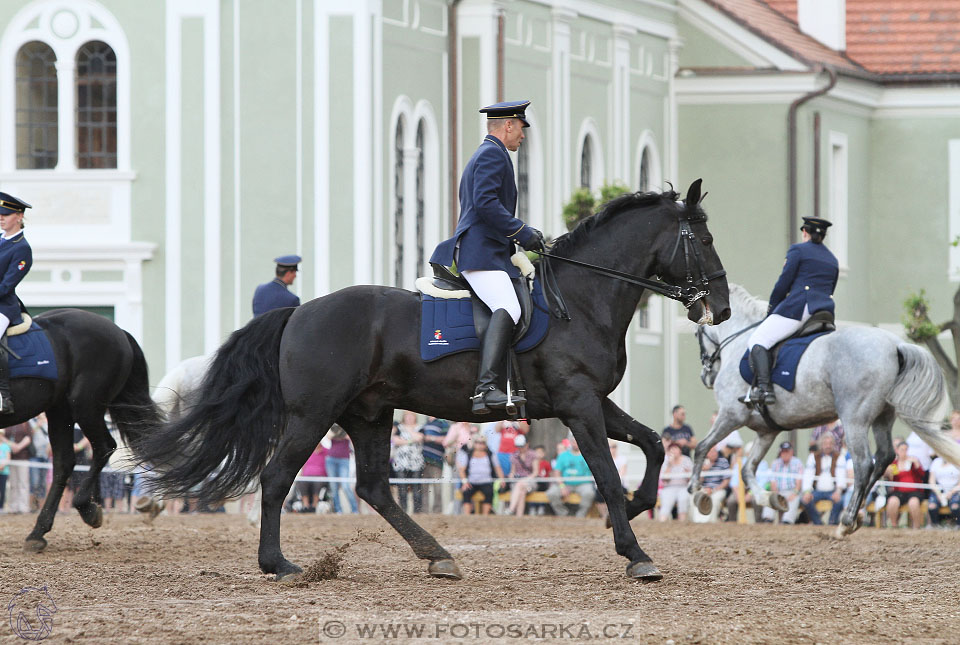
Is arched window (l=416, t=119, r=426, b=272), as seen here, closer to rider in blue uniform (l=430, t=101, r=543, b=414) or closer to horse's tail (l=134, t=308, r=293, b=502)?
horse's tail (l=134, t=308, r=293, b=502)

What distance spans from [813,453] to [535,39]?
12.1 m

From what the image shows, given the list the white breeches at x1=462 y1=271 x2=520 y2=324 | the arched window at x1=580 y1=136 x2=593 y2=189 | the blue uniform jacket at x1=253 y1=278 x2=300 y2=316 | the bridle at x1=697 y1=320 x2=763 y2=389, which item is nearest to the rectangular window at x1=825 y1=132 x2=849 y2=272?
the arched window at x1=580 y1=136 x2=593 y2=189

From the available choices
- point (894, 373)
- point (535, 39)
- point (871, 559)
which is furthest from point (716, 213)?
point (871, 559)

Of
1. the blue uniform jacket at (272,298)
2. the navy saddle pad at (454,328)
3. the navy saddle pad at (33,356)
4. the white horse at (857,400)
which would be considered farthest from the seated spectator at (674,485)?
the navy saddle pad at (454,328)

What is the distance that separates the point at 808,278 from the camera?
52.6 feet

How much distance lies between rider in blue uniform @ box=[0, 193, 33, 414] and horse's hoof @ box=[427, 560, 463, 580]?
412 centimetres

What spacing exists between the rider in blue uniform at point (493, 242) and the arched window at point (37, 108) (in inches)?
683

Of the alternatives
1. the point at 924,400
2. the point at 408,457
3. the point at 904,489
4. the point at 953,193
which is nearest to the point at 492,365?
the point at 924,400

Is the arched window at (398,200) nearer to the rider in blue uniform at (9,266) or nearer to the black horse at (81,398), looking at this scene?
the black horse at (81,398)

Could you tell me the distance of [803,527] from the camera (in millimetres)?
19453

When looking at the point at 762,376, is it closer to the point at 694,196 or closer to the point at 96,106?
the point at 694,196

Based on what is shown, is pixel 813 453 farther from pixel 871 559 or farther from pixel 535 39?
pixel 535 39

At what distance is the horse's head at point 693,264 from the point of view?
11.6 meters

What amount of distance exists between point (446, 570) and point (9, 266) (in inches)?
174
